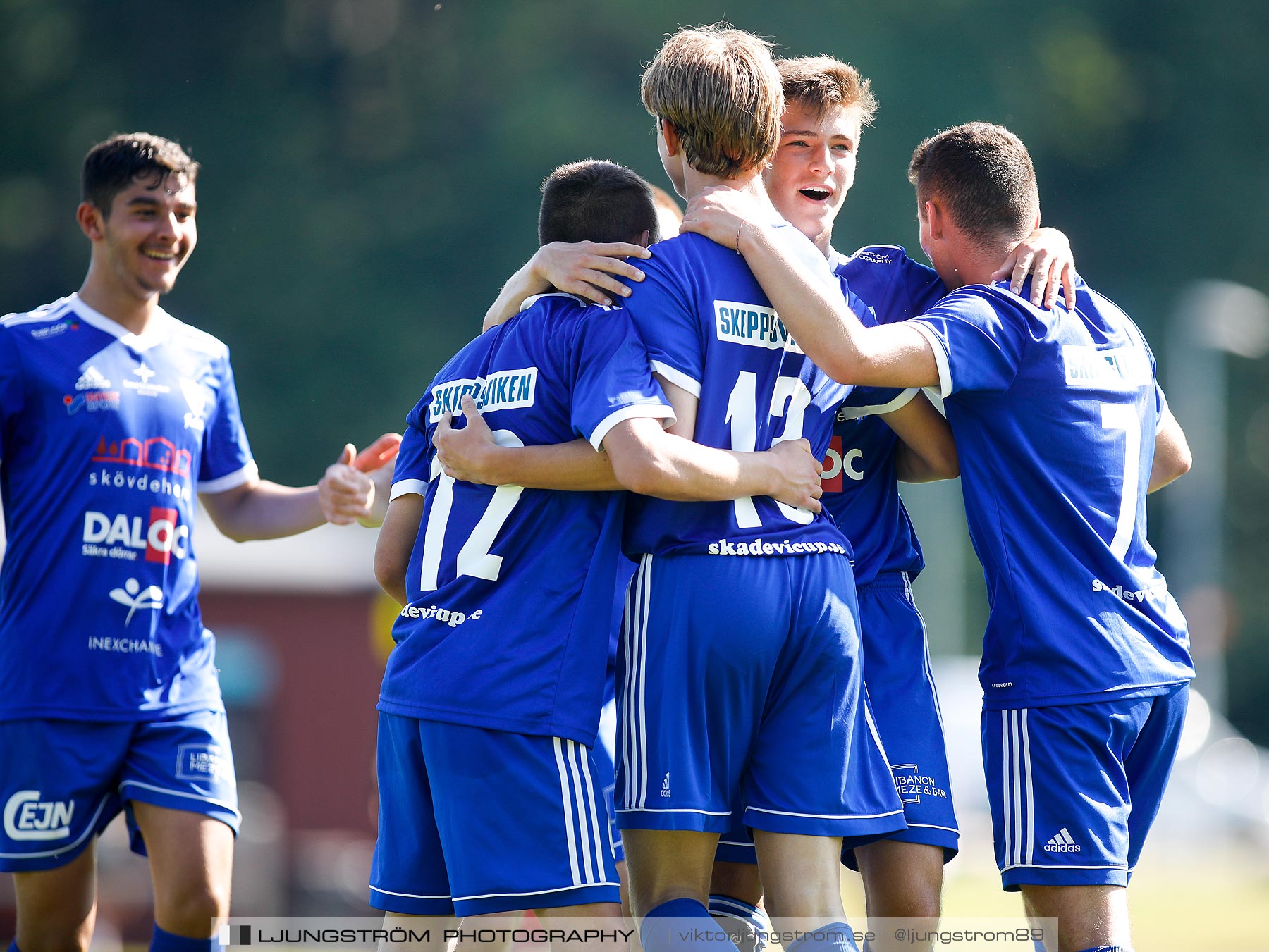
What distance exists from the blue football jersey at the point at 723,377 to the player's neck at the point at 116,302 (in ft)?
7.66

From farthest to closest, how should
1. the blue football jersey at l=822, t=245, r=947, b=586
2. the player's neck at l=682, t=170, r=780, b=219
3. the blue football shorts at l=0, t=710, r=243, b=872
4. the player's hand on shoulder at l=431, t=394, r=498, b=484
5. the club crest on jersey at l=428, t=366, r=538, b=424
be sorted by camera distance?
the blue football shorts at l=0, t=710, r=243, b=872 < the blue football jersey at l=822, t=245, r=947, b=586 < the player's neck at l=682, t=170, r=780, b=219 < the club crest on jersey at l=428, t=366, r=538, b=424 < the player's hand on shoulder at l=431, t=394, r=498, b=484

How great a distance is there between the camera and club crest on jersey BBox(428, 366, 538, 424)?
4.11 metres

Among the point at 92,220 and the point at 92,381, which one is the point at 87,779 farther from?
the point at 92,220

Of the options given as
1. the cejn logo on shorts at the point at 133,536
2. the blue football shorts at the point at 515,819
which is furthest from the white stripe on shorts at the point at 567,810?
the cejn logo on shorts at the point at 133,536

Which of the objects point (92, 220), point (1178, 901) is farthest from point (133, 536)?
point (1178, 901)

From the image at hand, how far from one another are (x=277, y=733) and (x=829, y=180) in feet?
38.6

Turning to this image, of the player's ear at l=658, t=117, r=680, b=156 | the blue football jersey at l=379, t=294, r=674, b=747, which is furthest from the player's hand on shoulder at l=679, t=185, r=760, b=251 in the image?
the blue football jersey at l=379, t=294, r=674, b=747

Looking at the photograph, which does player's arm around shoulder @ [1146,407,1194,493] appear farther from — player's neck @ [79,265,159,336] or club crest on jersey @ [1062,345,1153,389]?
player's neck @ [79,265,159,336]

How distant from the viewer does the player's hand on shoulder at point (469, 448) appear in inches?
158

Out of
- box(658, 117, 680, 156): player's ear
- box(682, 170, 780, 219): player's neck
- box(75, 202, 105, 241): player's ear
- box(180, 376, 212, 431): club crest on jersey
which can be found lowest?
box(180, 376, 212, 431): club crest on jersey

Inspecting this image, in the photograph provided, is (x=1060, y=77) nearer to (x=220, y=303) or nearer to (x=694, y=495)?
(x=220, y=303)

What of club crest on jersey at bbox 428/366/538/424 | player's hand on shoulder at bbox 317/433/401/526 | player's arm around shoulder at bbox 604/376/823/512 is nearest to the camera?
player's arm around shoulder at bbox 604/376/823/512

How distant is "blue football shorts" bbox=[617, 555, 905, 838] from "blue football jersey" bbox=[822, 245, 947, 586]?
55cm

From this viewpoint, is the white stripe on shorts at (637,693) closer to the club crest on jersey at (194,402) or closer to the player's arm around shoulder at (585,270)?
the player's arm around shoulder at (585,270)
